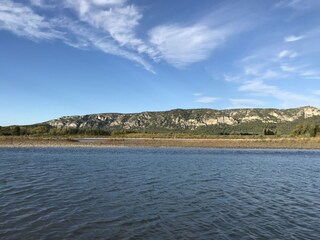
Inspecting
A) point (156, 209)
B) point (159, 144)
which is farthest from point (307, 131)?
point (156, 209)

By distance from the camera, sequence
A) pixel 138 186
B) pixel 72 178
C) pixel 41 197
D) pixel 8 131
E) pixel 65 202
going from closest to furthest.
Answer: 1. pixel 65 202
2. pixel 41 197
3. pixel 138 186
4. pixel 72 178
5. pixel 8 131

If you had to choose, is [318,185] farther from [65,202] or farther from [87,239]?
[87,239]

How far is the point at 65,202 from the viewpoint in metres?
19.6

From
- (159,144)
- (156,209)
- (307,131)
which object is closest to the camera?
(156,209)

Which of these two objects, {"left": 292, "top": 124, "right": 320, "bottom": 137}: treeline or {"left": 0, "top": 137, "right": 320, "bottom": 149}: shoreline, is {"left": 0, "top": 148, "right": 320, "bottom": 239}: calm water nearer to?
{"left": 0, "top": 137, "right": 320, "bottom": 149}: shoreline

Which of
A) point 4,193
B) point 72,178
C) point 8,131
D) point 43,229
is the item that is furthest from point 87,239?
point 8,131

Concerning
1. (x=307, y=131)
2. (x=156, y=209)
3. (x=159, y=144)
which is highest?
(x=307, y=131)

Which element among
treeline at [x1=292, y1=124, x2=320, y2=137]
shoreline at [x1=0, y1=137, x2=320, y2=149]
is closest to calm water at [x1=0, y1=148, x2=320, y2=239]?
shoreline at [x1=0, y1=137, x2=320, y2=149]

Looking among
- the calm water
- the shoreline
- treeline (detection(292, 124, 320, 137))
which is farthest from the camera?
treeline (detection(292, 124, 320, 137))

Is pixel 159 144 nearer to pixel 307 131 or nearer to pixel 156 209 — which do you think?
pixel 307 131

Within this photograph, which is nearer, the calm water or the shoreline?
the calm water

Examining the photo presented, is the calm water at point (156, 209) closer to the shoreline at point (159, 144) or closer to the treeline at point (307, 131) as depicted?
the shoreline at point (159, 144)

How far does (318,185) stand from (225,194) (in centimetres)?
982

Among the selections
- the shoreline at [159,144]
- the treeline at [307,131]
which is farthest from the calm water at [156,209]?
the treeline at [307,131]
